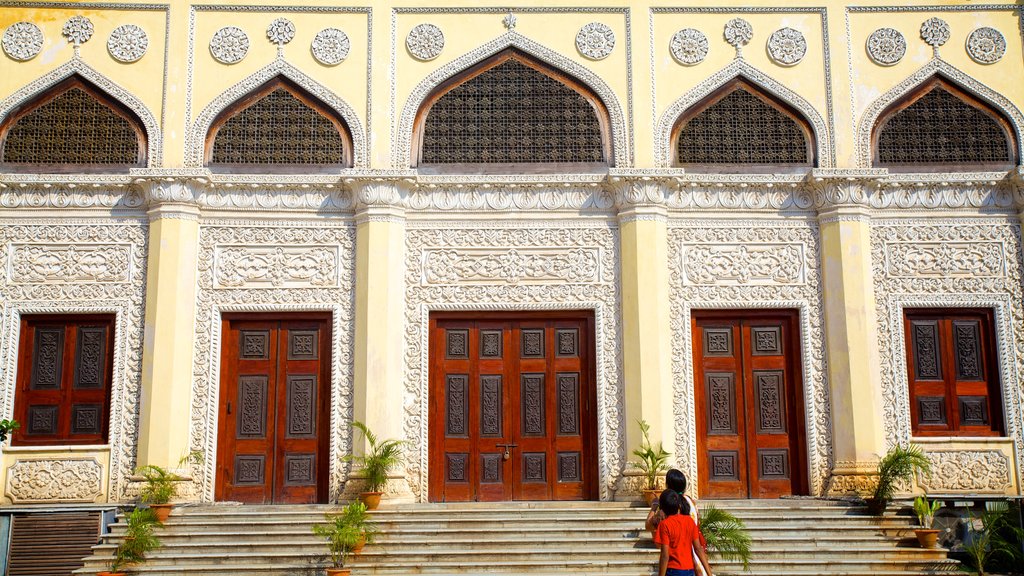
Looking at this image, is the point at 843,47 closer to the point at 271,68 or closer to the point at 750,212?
the point at 750,212

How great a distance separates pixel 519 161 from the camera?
40.2 ft

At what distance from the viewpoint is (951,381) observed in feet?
38.7

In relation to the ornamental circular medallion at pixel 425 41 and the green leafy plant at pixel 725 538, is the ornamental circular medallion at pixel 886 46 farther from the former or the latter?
the green leafy plant at pixel 725 538

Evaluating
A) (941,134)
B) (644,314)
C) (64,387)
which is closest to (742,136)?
(941,134)

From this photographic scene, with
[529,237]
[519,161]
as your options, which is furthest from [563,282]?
[519,161]

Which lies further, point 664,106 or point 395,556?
point 664,106

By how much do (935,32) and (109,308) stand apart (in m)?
10.7

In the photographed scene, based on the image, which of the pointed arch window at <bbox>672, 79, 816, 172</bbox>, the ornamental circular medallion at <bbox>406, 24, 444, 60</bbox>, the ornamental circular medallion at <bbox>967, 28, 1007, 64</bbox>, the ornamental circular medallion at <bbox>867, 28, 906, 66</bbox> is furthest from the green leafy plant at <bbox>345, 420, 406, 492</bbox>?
the ornamental circular medallion at <bbox>967, 28, 1007, 64</bbox>

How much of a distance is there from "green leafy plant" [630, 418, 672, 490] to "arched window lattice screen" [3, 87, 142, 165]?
6.92m

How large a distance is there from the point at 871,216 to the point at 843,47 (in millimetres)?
2178

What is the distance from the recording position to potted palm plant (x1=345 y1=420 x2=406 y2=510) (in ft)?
35.8

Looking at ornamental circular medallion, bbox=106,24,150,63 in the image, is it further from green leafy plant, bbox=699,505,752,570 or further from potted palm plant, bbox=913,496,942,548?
potted palm plant, bbox=913,496,942,548

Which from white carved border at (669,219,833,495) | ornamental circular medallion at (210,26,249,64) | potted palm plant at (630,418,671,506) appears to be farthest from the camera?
ornamental circular medallion at (210,26,249,64)

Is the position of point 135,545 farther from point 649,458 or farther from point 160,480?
point 649,458
